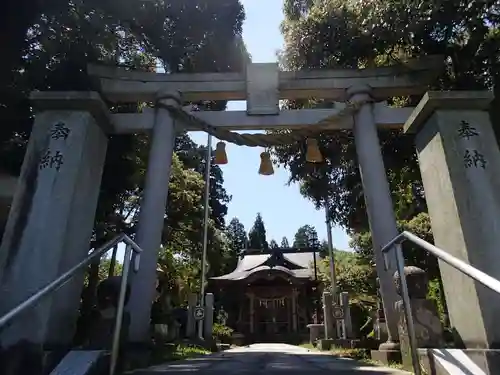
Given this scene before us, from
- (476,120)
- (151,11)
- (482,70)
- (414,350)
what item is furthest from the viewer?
(151,11)

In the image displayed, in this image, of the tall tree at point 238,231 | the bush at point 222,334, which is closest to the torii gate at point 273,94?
the bush at point 222,334

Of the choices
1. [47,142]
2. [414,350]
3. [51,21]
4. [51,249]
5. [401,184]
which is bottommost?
[414,350]

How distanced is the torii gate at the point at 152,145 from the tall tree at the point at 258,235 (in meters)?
45.2

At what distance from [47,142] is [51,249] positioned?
1331 mm

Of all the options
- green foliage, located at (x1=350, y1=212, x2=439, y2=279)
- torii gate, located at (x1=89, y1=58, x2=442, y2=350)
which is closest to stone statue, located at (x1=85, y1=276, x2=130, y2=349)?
torii gate, located at (x1=89, y1=58, x2=442, y2=350)

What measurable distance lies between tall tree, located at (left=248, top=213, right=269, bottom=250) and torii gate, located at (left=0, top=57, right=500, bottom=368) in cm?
4523

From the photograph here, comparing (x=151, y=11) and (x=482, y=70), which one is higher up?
(x=151, y=11)

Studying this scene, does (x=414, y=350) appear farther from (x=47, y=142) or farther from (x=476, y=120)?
(x=47, y=142)

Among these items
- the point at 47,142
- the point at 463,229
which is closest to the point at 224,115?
the point at 47,142

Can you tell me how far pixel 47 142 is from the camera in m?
4.69

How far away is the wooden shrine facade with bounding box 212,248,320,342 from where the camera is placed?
2583cm

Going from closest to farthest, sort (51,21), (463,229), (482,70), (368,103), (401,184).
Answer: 1. (463,229)
2. (368,103)
3. (482,70)
4. (51,21)
5. (401,184)

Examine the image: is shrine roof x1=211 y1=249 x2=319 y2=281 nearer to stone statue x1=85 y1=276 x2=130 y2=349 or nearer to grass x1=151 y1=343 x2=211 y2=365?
grass x1=151 y1=343 x2=211 y2=365

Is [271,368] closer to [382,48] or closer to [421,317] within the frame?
[421,317]
